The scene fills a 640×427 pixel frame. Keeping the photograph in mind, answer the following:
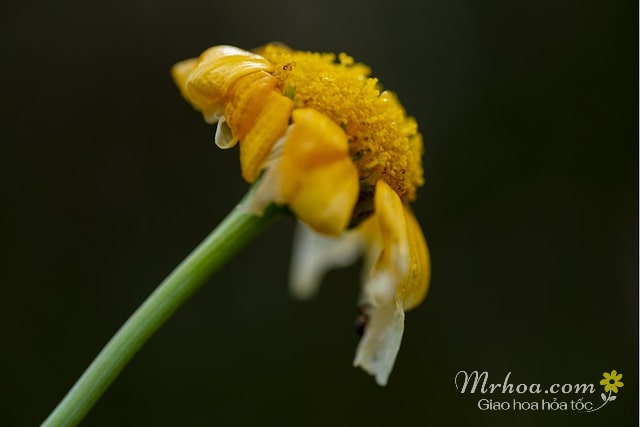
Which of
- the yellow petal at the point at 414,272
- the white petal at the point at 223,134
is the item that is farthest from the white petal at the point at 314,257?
the white petal at the point at 223,134

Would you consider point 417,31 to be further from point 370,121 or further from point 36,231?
point 370,121

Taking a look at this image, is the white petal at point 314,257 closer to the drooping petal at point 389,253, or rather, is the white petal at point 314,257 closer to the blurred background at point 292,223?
the drooping petal at point 389,253

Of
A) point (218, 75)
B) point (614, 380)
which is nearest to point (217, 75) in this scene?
point (218, 75)

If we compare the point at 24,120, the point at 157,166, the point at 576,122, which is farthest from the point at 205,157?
the point at 576,122

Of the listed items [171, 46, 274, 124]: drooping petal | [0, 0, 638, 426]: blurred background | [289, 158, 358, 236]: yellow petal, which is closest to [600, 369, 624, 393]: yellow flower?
[0, 0, 638, 426]: blurred background

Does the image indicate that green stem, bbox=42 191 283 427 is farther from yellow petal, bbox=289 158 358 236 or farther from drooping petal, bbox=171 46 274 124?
drooping petal, bbox=171 46 274 124

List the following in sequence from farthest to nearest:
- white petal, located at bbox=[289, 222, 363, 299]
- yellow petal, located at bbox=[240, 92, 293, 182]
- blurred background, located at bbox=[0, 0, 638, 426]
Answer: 1. blurred background, located at bbox=[0, 0, 638, 426]
2. white petal, located at bbox=[289, 222, 363, 299]
3. yellow petal, located at bbox=[240, 92, 293, 182]
